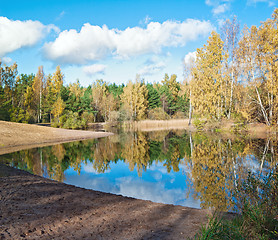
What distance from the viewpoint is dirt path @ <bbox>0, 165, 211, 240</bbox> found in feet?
12.1

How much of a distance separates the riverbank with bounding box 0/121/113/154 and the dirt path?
13625 mm

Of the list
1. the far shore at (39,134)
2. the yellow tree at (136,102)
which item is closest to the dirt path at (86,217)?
the far shore at (39,134)

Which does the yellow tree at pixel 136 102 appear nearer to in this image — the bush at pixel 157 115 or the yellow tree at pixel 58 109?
the bush at pixel 157 115

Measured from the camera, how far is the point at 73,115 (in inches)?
1469

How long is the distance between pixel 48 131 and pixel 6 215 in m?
21.8

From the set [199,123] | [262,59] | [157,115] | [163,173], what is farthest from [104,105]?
[163,173]

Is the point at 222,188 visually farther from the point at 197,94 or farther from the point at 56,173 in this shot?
the point at 197,94

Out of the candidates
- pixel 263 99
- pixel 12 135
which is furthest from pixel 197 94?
pixel 12 135

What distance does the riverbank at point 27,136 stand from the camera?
61.6ft

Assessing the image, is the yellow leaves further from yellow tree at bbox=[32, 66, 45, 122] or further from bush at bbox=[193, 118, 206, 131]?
bush at bbox=[193, 118, 206, 131]

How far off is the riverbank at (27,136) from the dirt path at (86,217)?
13.6 meters

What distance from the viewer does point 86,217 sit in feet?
14.5

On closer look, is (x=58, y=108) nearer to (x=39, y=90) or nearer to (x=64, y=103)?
(x=64, y=103)

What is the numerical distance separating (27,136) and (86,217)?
19.5 m
